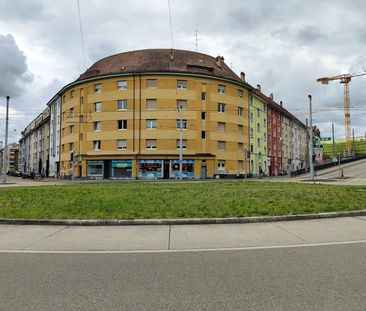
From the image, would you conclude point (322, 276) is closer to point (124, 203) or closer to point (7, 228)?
point (7, 228)

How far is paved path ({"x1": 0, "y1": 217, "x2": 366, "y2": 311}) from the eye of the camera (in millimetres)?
4305

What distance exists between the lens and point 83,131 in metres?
52.9

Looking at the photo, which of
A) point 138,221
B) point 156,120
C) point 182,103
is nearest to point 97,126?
point 156,120

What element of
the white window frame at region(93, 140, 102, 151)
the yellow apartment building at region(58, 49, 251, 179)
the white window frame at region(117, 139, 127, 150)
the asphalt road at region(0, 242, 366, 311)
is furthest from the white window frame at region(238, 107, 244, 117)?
the asphalt road at region(0, 242, 366, 311)

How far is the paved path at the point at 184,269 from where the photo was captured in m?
4.30

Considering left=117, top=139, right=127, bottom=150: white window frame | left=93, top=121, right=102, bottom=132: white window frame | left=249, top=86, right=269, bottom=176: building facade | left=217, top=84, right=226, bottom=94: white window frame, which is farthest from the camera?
left=249, top=86, right=269, bottom=176: building facade

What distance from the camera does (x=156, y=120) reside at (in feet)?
162

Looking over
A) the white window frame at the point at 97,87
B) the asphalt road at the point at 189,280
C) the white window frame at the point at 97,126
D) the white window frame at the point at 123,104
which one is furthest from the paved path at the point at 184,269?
the white window frame at the point at 97,87

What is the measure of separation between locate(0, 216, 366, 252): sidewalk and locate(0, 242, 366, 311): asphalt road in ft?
2.05

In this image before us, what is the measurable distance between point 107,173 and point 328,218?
41531 millimetres

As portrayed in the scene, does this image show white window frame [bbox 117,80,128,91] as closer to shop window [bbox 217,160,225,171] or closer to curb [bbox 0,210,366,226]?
shop window [bbox 217,160,225,171]

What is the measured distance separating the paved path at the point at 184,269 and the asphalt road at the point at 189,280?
0.01 metres

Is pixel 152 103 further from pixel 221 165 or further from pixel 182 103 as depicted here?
pixel 221 165

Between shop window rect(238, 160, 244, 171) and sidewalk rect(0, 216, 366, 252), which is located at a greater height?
shop window rect(238, 160, 244, 171)
